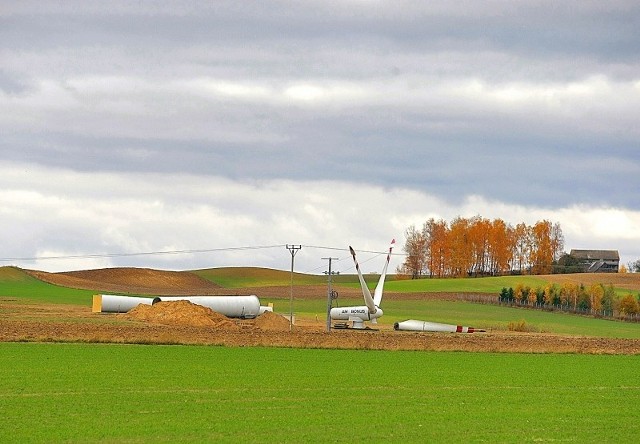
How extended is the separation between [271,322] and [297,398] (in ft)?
159

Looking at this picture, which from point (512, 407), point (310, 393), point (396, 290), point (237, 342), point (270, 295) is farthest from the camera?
point (396, 290)

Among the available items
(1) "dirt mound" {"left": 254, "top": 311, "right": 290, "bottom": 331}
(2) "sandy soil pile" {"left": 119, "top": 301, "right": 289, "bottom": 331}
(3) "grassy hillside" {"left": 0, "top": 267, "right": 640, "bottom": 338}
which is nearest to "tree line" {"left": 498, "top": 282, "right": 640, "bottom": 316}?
(3) "grassy hillside" {"left": 0, "top": 267, "right": 640, "bottom": 338}

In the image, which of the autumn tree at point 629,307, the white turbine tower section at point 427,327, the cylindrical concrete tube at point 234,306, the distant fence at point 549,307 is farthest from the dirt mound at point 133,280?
the white turbine tower section at point 427,327

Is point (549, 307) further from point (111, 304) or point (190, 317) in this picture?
point (190, 317)

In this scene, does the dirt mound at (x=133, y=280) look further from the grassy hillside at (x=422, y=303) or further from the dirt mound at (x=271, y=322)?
the dirt mound at (x=271, y=322)

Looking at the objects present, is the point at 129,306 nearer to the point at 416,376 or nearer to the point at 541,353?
the point at 541,353

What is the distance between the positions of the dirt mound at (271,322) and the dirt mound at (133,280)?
54.1 m

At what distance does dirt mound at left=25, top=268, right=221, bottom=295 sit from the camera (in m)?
138

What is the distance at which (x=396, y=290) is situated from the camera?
155875mm

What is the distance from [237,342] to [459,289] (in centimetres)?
10265

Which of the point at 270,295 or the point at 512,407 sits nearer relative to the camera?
the point at 512,407

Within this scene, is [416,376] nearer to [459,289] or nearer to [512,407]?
[512,407]

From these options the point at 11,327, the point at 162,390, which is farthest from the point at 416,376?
the point at 11,327

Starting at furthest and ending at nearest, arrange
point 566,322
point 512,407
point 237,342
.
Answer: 1. point 566,322
2. point 237,342
3. point 512,407
